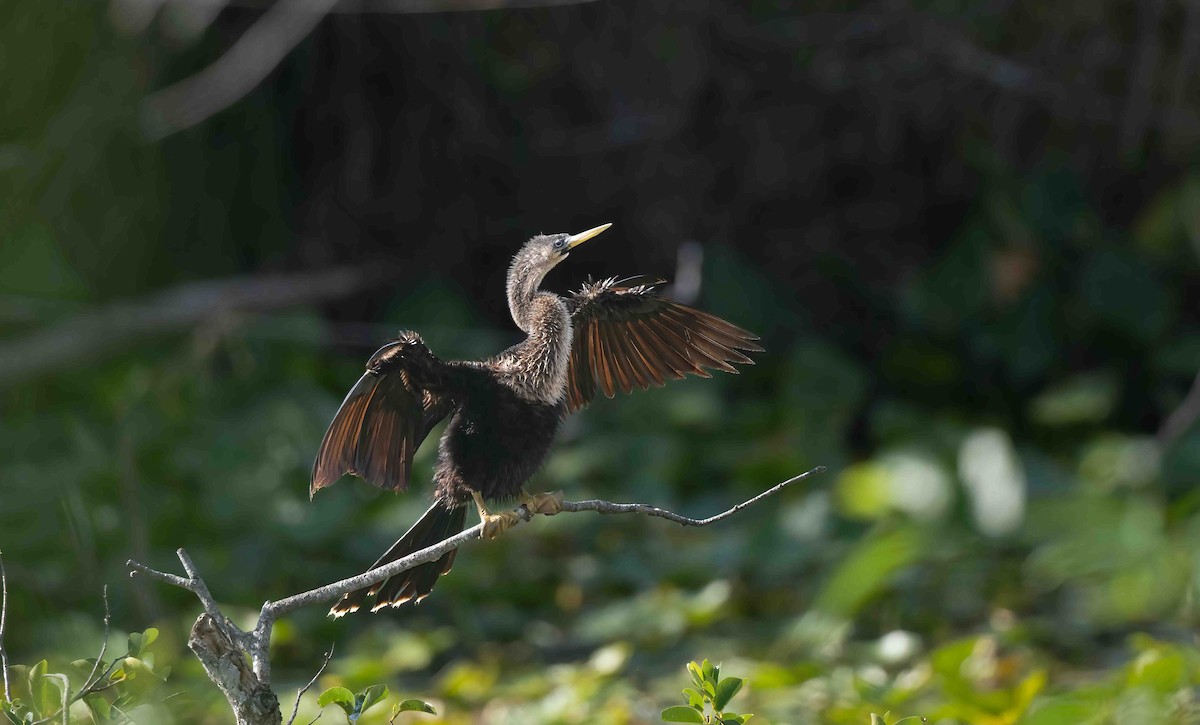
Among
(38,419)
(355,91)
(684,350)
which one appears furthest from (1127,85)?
(38,419)

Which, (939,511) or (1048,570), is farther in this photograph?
(939,511)

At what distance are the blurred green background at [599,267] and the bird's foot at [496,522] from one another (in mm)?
2294

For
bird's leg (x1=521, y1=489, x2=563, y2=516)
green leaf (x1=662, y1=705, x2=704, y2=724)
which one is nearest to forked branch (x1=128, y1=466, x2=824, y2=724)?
bird's leg (x1=521, y1=489, x2=563, y2=516)

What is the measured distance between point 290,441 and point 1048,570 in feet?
8.69

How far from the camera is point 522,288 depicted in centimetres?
218

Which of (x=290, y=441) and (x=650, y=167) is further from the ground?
(x=650, y=167)

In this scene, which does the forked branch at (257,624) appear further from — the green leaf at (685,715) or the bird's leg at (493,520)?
the green leaf at (685,715)

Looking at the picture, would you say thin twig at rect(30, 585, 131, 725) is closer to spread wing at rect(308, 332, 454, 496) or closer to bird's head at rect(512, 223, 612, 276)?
spread wing at rect(308, 332, 454, 496)

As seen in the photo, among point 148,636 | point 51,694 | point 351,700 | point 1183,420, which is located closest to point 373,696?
→ point 351,700

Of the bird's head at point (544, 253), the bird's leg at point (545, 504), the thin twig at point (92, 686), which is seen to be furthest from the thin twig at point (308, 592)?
the bird's head at point (544, 253)

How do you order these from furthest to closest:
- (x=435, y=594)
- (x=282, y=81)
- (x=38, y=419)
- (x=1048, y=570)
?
(x=282, y=81) → (x=38, y=419) → (x=435, y=594) → (x=1048, y=570)

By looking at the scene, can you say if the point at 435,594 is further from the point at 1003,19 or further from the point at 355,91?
the point at 1003,19

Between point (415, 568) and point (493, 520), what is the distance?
0.16 metres

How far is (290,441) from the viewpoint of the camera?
197 inches
